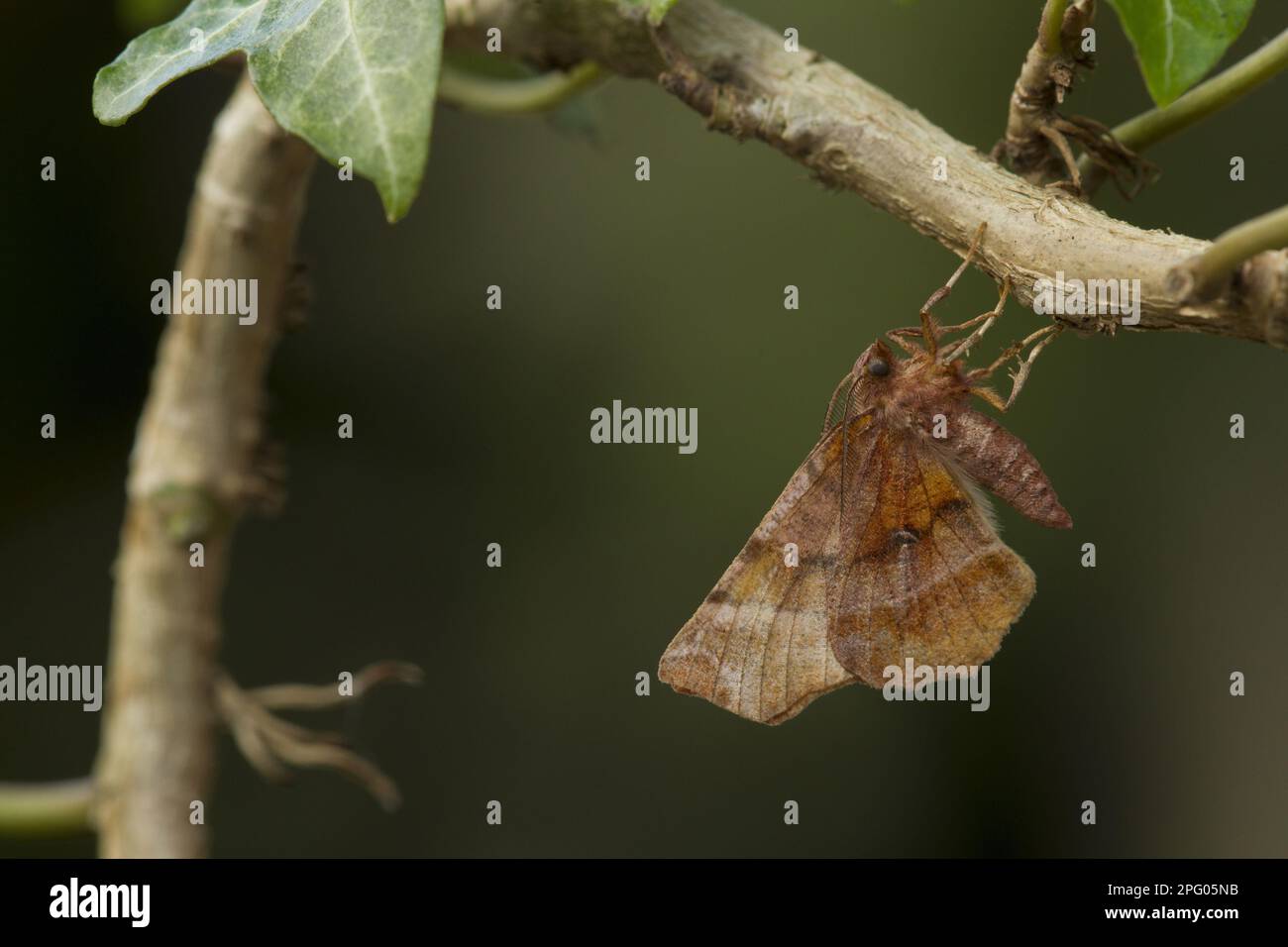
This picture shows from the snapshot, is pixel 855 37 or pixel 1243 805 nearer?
pixel 1243 805

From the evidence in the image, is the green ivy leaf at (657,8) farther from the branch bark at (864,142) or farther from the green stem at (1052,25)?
the green stem at (1052,25)

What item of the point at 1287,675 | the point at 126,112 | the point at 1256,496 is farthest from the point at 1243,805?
the point at 126,112

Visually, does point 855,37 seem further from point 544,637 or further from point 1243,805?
point 1243,805

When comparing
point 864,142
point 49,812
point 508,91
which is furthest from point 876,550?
point 49,812

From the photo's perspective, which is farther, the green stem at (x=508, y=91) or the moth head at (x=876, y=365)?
the green stem at (x=508, y=91)

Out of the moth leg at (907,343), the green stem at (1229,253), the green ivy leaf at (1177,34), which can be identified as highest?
the green ivy leaf at (1177,34)

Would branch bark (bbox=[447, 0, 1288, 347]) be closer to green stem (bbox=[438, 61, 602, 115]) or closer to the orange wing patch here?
green stem (bbox=[438, 61, 602, 115])

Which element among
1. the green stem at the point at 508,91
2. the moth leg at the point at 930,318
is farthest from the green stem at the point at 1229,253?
the green stem at the point at 508,91
